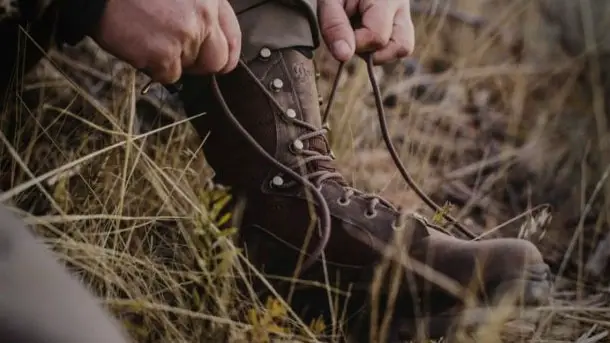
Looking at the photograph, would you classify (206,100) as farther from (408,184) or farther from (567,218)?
(567,218)

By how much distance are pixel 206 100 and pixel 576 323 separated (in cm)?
41

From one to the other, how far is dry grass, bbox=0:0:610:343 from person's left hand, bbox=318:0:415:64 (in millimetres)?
35

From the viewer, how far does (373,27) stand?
0.96 m

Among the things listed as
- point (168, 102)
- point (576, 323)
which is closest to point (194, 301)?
Result: point (168, 102)

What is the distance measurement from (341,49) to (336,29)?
20 mm

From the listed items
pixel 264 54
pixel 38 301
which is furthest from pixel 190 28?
pixel 38 301

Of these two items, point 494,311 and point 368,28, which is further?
point 368,28

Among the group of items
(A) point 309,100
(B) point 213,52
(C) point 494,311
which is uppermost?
(B) point 213,52

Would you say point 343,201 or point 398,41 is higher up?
point 398,41

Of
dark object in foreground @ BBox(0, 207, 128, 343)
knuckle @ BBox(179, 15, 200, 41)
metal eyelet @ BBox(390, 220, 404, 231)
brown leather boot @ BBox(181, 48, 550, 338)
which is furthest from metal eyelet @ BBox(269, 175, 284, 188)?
dark object in foreground @ BBox(0, 207, 128, 343)

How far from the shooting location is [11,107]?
882 mm

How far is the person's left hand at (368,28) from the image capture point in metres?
0.94

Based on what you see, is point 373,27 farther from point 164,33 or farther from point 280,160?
point 164,33

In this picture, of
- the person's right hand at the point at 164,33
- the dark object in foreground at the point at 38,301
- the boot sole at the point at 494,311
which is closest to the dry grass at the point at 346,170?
the boot sole at the point at 494,311
